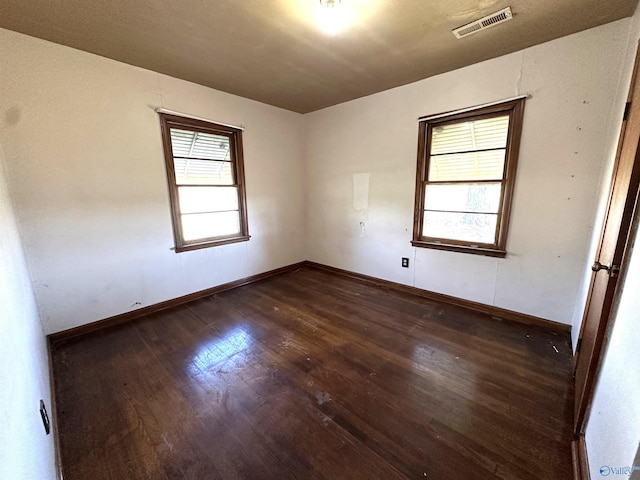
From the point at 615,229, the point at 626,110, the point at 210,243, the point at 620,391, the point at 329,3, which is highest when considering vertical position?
the point at 329,3

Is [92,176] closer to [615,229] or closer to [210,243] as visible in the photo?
[210,243]

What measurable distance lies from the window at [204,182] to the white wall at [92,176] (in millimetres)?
119

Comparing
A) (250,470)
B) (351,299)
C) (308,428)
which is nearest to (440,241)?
(351,299)

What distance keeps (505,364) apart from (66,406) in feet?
10.2

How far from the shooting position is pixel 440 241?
3102 mm

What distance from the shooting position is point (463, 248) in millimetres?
2898

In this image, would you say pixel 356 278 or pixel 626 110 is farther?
pixel 356 278

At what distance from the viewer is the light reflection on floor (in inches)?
80.4

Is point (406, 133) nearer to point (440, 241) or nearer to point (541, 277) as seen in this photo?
point (440, 241)

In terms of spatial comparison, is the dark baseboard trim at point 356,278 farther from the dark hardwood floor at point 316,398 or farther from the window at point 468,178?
the window at point 468,178

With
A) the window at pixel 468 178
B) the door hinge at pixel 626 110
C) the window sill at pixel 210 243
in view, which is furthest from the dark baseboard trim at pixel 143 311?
the door hinge at pixel 626 110

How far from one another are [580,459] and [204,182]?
386 centimetres

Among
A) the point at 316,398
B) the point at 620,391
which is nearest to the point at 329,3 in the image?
the point at 620,391

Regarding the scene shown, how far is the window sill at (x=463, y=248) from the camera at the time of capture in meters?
2.69
